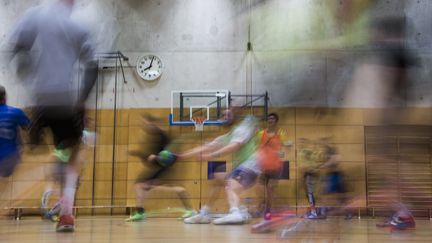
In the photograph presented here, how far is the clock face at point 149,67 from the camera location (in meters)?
8.74

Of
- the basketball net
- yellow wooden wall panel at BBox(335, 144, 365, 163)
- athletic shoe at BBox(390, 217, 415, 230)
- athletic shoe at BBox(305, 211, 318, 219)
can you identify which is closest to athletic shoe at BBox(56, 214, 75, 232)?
athletic shoe at BBox(390, 217, 415, 230)

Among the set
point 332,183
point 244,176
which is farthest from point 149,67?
point 244,176

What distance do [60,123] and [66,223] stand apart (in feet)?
3.12

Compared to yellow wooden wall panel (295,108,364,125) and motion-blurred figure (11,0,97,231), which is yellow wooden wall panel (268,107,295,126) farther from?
motion-blurred figure (11,0,97,231)

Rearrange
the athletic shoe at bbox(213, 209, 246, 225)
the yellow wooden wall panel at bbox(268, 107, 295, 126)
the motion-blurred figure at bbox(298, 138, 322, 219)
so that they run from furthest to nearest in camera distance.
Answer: the yellow wooden wall panel at bbox(268, 107, 295, 126), the motion-blurred figure at bbox(298, 138, 322, 219), the athletic shoe at bbox(213, 209, 246, 225)

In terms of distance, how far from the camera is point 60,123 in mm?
2590

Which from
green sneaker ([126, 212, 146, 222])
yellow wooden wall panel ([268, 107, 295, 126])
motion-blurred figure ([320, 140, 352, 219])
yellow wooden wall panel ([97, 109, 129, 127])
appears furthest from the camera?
yellow wooden wall panel ([97, 109, 129, 127])

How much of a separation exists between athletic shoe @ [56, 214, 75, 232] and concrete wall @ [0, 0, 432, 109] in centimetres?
555

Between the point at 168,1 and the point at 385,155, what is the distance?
644cm

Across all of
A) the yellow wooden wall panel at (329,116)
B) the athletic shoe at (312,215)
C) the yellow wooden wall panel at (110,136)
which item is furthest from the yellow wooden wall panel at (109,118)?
the athletic shoe at (312,215)

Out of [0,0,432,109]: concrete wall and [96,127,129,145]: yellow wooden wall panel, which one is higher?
[0,0,432,109]: concrete wall

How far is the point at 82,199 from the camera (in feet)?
27.3

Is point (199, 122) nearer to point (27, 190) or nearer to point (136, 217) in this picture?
point (136, 217)

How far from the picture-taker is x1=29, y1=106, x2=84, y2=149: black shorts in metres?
2.54
